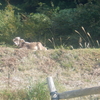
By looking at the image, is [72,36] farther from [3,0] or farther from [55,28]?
[3,0]

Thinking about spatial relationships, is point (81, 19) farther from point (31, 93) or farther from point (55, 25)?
point (31, 93)

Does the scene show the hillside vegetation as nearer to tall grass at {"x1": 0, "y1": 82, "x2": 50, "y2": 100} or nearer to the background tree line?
tall grass at {"x1": 0, "y1": 82, "x2": 50, "y2": 100}

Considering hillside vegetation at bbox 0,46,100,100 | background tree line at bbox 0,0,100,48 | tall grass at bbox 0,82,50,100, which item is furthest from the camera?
background tree line at bbox 0,0,100,48

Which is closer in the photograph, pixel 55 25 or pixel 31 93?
pixel 31 93

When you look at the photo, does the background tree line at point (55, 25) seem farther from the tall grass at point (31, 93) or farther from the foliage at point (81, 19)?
the tall grass at point (31, 93)

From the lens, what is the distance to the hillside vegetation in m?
8.72

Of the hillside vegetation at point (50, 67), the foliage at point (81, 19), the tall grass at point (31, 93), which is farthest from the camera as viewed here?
the foliage at point (81, 19)

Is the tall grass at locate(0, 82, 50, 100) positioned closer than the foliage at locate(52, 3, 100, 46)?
Yes

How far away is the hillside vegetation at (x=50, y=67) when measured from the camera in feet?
28.6

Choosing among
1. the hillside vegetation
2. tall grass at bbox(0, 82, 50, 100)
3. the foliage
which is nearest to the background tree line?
the foliage

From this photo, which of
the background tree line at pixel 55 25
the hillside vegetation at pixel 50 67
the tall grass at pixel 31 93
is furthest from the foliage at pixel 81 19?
the tall grass at pixel 31 93

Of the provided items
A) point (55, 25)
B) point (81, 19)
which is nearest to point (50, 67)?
point (81, 19)

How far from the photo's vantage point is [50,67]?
9.65 m

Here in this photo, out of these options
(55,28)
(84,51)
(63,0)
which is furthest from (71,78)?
(63,0)
